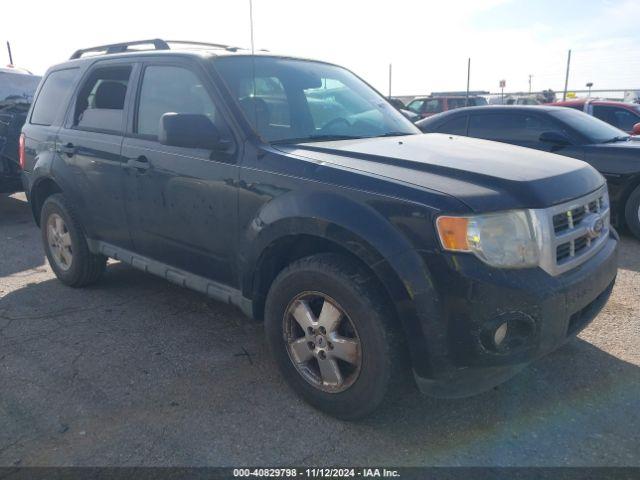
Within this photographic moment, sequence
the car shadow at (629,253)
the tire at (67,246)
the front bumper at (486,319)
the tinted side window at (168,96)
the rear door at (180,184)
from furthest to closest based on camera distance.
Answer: the car shadow at (629,253)
the tire at (67,246)
the tinted side window at (168,96)
the rear door at (180,184)
the front bumper at (486,319)

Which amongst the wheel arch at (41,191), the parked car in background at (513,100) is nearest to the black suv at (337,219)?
the wheel arch at (41,191)

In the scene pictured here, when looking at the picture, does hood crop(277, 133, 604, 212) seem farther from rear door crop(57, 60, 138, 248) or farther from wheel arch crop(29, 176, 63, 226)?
wheel arch crop(29, 176, 63, 226)

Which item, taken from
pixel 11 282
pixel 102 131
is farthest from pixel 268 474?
pixel 11 282

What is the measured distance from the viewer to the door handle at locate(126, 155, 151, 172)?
11.9 ft

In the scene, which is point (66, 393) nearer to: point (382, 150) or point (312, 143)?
point (312, 143)

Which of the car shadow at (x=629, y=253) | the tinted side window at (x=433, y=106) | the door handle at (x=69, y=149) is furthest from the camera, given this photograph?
the tinted side window at (x=433, y=106)

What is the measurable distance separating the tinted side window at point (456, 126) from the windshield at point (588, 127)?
117 centimetres

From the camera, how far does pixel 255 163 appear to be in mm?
2988

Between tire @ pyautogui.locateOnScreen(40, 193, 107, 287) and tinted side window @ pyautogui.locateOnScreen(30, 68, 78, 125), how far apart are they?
0.72 m

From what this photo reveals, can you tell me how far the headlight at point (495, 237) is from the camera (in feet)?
7.62

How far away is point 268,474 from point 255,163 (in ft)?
5.12

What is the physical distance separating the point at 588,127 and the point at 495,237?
5242 millimetres

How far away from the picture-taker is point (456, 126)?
299 inches

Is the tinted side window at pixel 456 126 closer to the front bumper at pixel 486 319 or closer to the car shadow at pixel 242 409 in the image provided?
the car shadow at pixel 242 409
